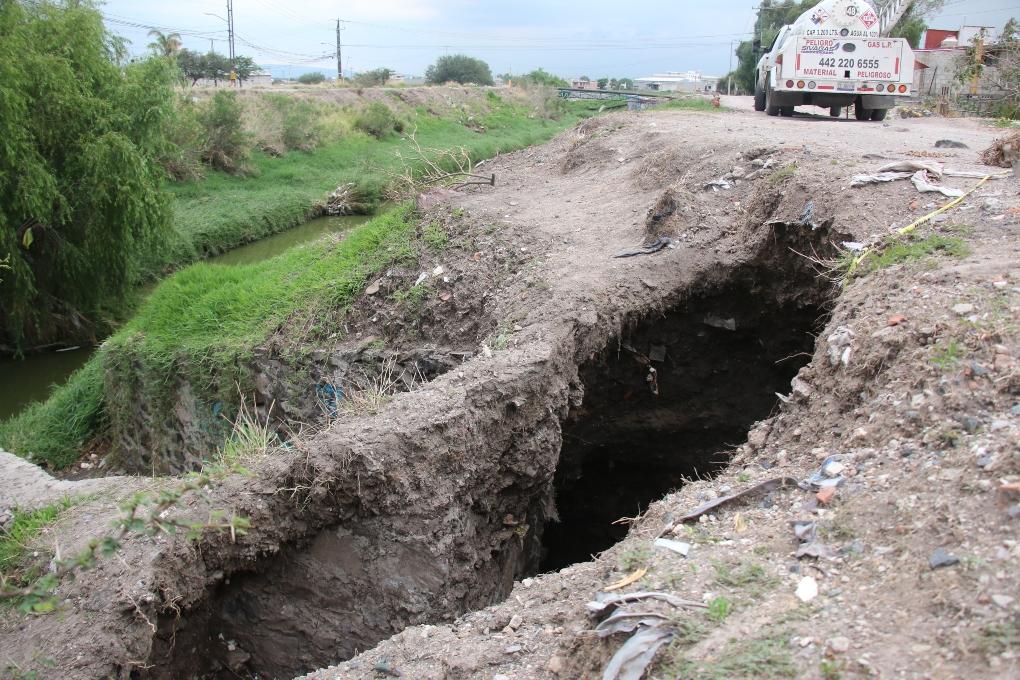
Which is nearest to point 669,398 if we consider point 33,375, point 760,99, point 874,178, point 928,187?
point 874,178

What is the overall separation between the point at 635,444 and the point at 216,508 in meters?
4.28

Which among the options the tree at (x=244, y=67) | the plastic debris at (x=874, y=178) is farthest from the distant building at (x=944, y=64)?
the tree at (x=244, y=67)

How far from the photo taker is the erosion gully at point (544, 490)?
5.09 m

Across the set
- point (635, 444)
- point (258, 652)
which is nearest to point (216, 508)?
point (258, 652)

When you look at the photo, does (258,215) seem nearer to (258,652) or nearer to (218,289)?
(218,289)

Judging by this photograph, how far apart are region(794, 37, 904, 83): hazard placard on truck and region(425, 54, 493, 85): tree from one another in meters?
56.6

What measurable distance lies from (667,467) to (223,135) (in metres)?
22.5

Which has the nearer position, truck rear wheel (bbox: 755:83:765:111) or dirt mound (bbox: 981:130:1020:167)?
dirt mound (bbox: 981:130:1020:167)

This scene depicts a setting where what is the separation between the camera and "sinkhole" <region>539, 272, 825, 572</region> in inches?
273

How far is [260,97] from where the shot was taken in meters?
32.7

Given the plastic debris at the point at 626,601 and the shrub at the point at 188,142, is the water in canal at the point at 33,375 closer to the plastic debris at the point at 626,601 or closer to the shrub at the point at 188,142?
the shrub at the point at 188,142

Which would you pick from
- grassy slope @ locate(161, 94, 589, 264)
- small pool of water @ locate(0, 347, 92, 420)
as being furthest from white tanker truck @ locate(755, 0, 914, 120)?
small pool of water @ locate(0, 347, 92, 420)

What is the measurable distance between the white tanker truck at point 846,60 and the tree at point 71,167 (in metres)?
11.7

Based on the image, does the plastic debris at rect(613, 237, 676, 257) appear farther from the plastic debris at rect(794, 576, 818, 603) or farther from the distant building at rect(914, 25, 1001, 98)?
the distant building at rect(914, 25, 1001, 98)
